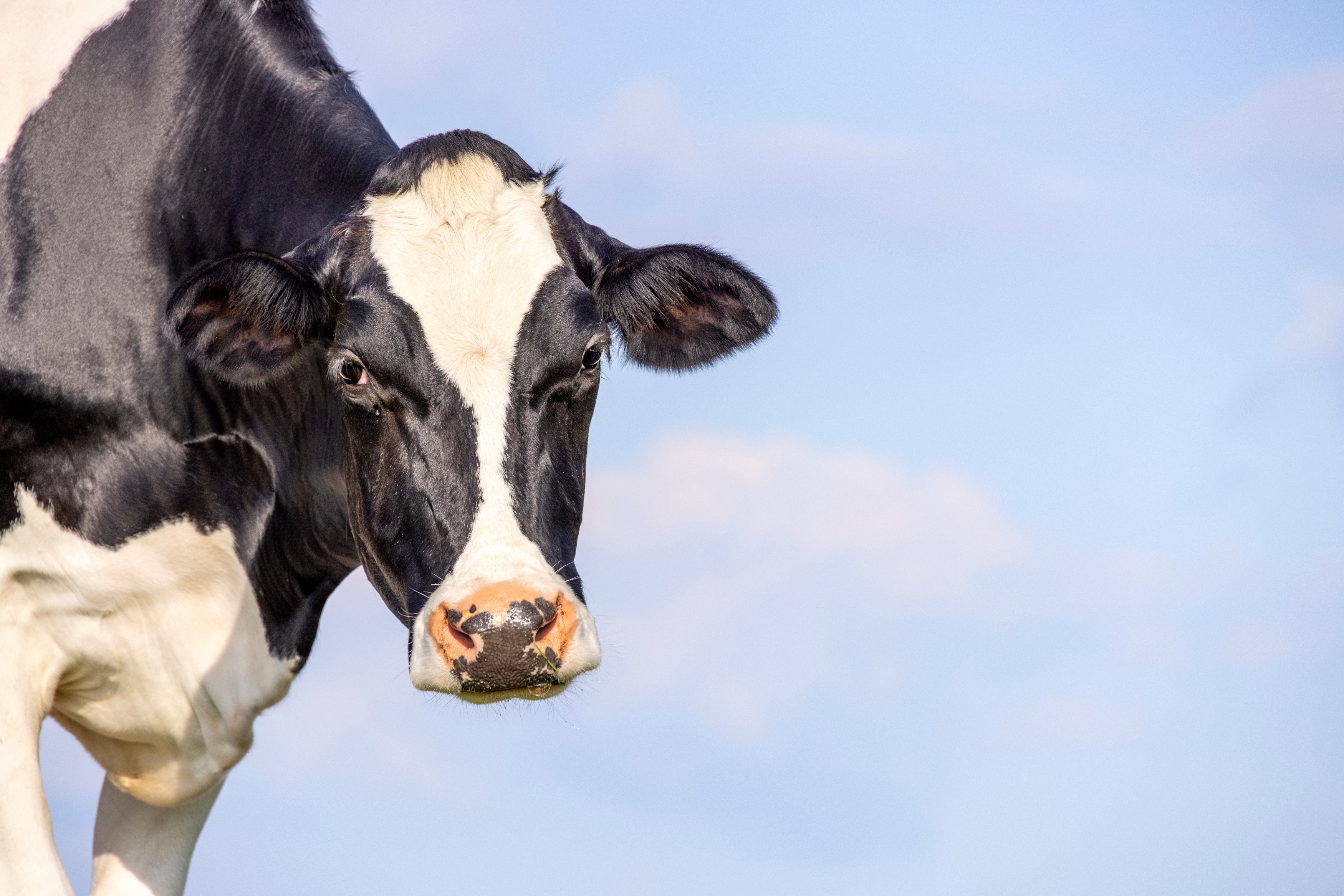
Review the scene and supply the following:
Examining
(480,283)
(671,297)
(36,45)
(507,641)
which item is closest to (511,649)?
(507,641)

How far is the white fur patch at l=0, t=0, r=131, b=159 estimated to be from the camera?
7.55 m

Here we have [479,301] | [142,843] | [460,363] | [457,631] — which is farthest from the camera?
[142,843]

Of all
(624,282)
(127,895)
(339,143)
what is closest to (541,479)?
(624,282)

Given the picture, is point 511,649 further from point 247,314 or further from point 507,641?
point 247,314

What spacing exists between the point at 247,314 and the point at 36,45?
1888 mm

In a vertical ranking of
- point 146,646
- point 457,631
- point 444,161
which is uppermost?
point 444,161

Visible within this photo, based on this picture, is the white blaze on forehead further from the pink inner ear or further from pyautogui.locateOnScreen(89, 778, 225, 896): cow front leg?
pyautogui.locateOnScreen(89, 778, 225, 896): cow front leg

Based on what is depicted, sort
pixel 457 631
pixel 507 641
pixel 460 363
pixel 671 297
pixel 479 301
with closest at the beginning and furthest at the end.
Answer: pixel 507 641 < pixel 457 631 < pixel 460 363 < pixel 479 301 < pixel 671 297

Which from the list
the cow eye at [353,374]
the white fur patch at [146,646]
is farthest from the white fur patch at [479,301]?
the white fur patch at [146,646]

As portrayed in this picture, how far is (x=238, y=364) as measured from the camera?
22.9ft

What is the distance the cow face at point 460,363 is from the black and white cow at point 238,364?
1cm

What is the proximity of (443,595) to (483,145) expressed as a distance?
6.91ft

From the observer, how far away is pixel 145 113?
764 cm

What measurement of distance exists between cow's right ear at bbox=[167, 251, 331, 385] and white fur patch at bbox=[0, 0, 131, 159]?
1416mm
